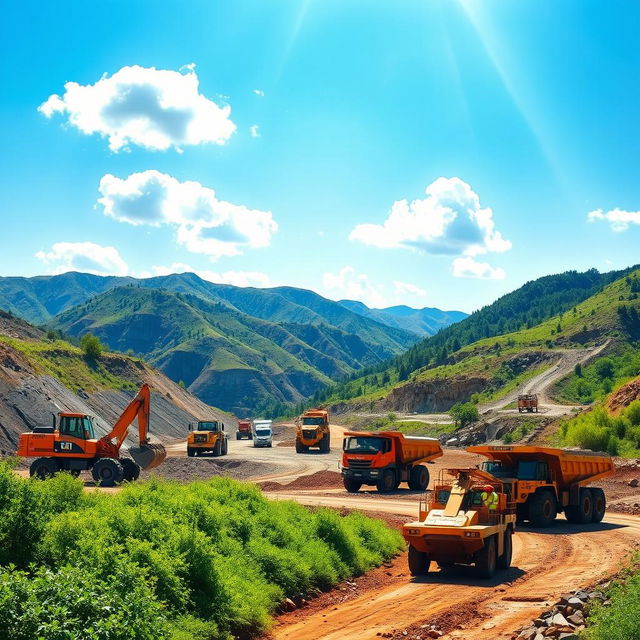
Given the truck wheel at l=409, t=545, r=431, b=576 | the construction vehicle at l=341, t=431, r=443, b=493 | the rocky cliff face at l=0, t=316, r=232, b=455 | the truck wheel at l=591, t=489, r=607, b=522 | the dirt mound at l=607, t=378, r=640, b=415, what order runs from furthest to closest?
the dirt mound at l=607, t=378, r=640, b=415 → the rocky cliff face at l=0, t=316, r=232, b=455 → the construction vehicle at l=341, t=431, r=443, b=493 → the truck wheel at l=591, t=489, r=607, b=522 → the truck wheel at l=409, t=545, r=431, b=576

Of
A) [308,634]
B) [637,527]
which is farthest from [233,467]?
[308,634]

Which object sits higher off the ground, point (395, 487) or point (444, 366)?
point (444, 366)

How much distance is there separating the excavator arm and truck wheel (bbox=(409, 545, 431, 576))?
21638 mm

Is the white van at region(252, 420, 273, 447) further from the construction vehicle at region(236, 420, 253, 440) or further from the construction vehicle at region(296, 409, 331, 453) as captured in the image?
the construction vehicle at region(236, 420, 253, 440)

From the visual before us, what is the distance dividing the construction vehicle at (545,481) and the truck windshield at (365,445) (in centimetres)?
924

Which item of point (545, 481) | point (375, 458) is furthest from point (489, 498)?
point (375, 458)

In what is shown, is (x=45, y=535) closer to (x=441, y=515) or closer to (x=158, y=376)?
(x=441, y=515)

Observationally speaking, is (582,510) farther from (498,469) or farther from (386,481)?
(386,481)

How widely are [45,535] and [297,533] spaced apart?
24.7 ft

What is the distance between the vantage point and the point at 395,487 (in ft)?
122

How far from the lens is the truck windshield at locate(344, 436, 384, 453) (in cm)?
3584

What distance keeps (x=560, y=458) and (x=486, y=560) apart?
10.4 m

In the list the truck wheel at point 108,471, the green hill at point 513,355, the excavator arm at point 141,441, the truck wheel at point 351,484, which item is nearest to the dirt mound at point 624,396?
the truck wheel at point 351,484

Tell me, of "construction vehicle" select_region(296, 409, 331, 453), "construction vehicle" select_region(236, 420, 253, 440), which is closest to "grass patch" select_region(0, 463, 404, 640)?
"construction vehicle" select_region(296, 409, 331, 453)
